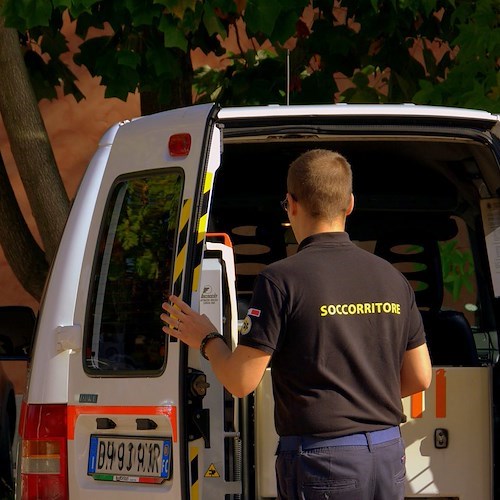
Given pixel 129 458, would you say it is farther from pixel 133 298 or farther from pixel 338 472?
pixel 338 472

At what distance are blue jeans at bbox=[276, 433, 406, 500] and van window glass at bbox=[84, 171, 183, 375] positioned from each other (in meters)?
0.68

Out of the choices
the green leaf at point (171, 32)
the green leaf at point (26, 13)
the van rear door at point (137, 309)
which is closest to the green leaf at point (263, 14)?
the green leaf at point (171, 32)

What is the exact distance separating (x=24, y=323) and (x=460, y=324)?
228 centimetres

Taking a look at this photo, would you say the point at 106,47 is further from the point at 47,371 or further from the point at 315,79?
the point at 47,371

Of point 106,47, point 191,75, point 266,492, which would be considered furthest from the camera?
point 191,75

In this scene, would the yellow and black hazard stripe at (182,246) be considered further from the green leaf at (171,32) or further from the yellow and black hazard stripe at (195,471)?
the green leaf at (171,32)

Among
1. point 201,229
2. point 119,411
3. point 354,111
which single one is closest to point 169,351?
point 119,411

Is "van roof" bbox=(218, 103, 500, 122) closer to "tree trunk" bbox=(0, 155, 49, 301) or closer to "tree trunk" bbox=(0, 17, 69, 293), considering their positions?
"tree trunk" bbox=(0, 17, 69, 293)

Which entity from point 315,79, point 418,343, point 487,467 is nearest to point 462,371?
point 487,467

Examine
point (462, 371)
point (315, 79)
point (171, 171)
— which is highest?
point (315, 79)

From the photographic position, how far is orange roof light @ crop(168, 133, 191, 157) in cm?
402

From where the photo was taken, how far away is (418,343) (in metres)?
3.78

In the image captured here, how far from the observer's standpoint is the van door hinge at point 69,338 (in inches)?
160

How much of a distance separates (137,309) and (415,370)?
0.95m
